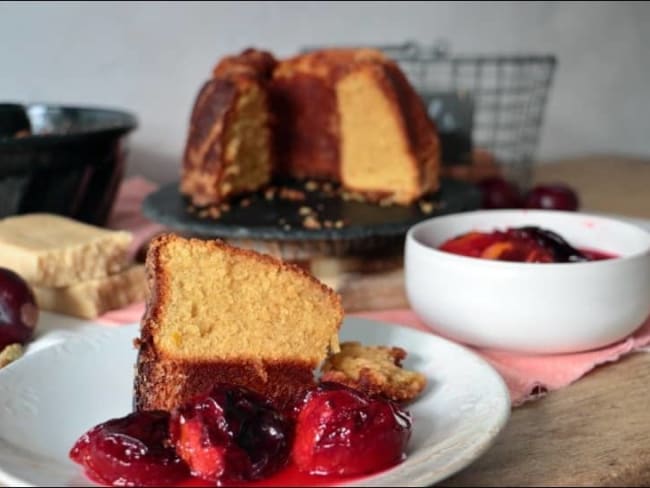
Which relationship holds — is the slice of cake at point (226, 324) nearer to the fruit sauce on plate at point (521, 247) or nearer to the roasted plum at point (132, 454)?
the roasted plum at point (132, 454)

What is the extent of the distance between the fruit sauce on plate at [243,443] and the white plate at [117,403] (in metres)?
0.02

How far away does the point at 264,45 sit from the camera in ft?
6.41

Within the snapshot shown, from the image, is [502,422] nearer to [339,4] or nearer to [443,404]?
[443,404]

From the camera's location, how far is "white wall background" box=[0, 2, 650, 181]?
1.70 metres

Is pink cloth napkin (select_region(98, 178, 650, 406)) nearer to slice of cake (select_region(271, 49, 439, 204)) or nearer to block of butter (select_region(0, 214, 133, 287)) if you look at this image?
block of butter (select_region(0, 214, 133, 287))

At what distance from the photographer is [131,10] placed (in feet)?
5.78

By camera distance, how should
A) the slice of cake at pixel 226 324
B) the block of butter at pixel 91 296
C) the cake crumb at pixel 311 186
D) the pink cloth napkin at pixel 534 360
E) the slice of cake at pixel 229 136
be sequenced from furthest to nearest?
the cake crumb at pixel 311 186 → the slice of cake at pixel 229 136 → the block of butter at pixel 91 296 → the pink cloth napkin at pixel 534 360 → the slice of cake at pixel 226 324

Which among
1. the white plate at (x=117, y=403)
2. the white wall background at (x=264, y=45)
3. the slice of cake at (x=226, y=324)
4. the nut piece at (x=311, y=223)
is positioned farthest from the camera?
the white wall background at (x=264, y=45)

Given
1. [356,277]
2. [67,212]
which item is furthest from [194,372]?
[67,212]

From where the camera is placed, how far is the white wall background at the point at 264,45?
5.57ft

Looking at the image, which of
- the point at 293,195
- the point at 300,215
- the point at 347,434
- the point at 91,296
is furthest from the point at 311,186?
the point at 347,434

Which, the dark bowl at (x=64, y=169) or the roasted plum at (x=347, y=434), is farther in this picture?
the dark bowl at (x=64, y=169)

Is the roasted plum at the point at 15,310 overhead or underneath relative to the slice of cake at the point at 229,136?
underneath

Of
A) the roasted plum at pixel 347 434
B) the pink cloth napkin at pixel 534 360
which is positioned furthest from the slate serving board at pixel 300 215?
the roasted plum at pixel 347 434
